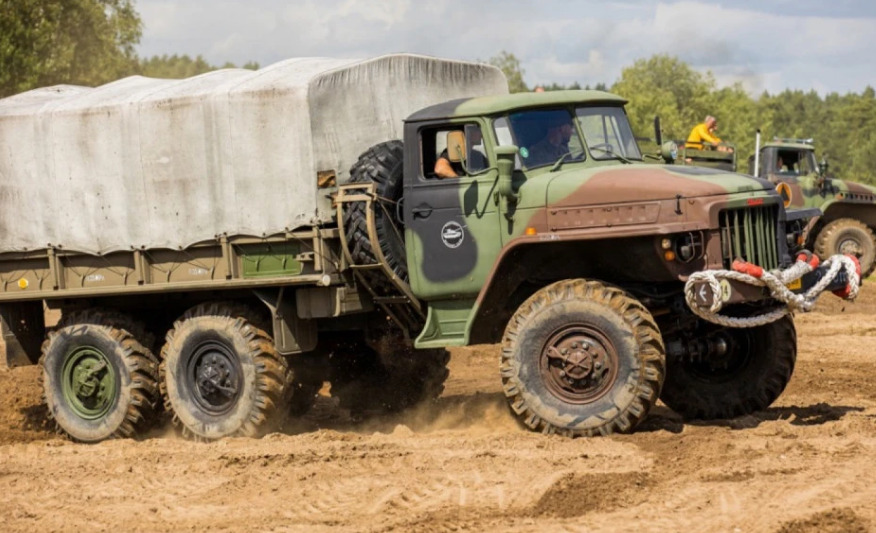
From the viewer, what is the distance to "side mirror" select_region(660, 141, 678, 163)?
10961mm

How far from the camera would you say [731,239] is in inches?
370

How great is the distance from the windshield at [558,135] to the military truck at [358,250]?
2 cm

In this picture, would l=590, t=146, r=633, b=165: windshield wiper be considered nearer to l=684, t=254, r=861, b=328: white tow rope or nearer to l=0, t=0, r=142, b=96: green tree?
l=684, t=254, r=861, b=328: white tow rope

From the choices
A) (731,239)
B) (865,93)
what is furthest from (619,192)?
(865,93)

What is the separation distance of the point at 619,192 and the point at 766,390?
2.16 metres

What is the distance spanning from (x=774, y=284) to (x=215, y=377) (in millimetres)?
4857

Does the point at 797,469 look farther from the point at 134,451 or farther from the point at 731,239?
the point at 134,451

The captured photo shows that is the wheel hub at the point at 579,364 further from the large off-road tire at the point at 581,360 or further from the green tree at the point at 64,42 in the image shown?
the green tree at the point at 64,42

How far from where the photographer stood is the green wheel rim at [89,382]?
1212 cm

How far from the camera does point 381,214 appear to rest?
10562mm

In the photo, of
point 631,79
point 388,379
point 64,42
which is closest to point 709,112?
point 631,79

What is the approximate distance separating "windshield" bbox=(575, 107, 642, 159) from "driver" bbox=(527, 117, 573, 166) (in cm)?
14

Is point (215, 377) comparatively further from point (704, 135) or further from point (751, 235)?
point (704, 135)

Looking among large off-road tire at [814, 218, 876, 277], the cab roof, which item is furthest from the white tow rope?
large off-road tire at [814, 218, 876, 277]
